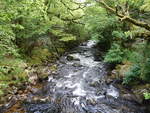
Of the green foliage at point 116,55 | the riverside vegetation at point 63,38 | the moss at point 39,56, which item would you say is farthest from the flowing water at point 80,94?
the moss at point 39,56

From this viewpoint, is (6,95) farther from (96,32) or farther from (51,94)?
(96,32)

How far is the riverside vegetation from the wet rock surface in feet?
2.63

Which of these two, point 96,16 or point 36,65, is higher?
point 96,16

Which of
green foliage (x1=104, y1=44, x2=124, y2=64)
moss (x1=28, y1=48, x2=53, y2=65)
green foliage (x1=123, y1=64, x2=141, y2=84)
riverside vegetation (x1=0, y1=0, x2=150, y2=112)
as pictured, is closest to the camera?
riverside vegetation (x1=0, y1=0, x2=150, y2=112)

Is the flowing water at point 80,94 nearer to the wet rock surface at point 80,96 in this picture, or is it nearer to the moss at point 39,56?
the wet rock surface at point 80,96

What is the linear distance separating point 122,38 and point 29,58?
7.81 metres

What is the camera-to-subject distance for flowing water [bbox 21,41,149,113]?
759 centimetres

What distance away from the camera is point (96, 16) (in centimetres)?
1522

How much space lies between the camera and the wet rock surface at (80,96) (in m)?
7.60

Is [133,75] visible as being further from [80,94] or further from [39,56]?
[39,56]

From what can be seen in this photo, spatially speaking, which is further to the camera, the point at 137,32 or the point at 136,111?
the point at 136,111

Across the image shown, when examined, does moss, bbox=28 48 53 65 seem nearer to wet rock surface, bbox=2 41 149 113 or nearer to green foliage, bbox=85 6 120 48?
wet rock surface, bbox=2 41 149 113

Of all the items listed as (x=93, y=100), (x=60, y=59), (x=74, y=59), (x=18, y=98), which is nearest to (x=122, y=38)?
(x=74, y=59)

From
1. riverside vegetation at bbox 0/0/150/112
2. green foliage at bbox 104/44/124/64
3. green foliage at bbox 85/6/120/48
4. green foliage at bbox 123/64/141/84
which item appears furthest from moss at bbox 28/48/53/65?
green foliage at bbox 123/64/141/84
